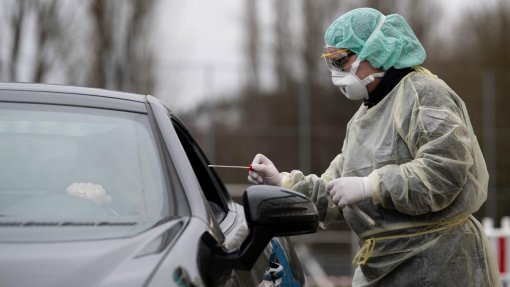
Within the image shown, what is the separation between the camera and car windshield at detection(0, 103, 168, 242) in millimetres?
3111

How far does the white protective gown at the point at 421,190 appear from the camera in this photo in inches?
147

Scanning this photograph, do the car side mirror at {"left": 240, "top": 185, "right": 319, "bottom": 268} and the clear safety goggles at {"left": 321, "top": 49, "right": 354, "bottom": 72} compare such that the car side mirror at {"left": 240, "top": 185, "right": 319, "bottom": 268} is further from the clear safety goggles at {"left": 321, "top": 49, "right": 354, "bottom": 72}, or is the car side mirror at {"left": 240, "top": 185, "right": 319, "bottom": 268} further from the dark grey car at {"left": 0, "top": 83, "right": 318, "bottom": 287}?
the clear safety goggles at {"left": 321, "top": 49, "right": 354, "bottom": 72}

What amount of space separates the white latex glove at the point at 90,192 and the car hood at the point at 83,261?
39cm

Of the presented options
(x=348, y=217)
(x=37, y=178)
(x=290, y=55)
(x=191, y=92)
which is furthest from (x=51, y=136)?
(x=290, y=55)

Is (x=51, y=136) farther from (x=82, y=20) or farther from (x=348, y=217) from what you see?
(x=82, y=20)

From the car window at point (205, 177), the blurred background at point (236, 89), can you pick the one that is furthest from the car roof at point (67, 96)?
the blurred background at point (236, 89)

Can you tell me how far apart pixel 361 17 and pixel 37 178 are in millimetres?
1593

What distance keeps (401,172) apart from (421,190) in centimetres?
10

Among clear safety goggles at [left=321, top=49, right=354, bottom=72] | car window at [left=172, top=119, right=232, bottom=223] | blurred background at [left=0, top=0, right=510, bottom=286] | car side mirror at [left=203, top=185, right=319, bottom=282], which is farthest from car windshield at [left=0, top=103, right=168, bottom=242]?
blurred background at [left=0, top=0, right=510, bottom=286]

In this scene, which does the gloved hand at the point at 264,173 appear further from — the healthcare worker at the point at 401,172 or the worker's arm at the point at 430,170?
the worker's arm at the point at 430,170

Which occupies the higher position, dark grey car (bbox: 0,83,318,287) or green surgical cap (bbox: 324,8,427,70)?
green surgical cap (bbox: 324,8,427,70)

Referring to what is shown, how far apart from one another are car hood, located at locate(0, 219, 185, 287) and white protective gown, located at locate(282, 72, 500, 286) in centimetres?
122

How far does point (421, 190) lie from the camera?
3.72m

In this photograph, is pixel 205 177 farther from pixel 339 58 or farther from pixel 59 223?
pixel 59 223
